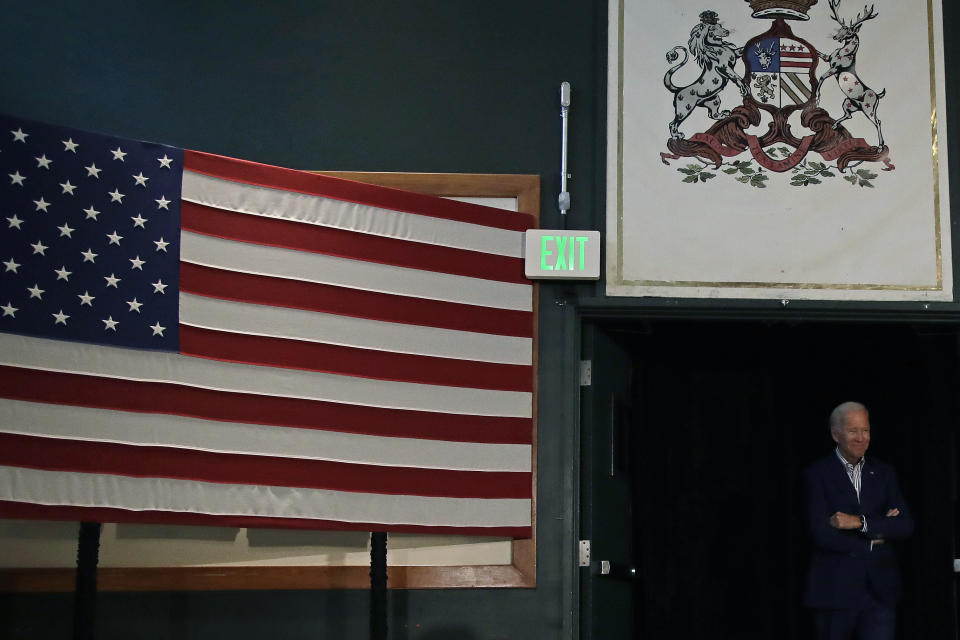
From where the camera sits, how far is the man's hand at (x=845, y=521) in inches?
201

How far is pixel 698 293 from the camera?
4781mm

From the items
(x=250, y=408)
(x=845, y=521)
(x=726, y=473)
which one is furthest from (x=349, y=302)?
(x=726, y=473)

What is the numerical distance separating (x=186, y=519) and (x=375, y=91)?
2.01 m

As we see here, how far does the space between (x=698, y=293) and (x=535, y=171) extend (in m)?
0.86

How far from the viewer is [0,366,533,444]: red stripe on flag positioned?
3633mm

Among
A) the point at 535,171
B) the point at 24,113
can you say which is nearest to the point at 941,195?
the point at 535,171

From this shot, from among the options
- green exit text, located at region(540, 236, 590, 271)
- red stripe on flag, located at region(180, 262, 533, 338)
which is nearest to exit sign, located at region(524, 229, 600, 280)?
green exit text, located at region(540, 236, 590, 271)

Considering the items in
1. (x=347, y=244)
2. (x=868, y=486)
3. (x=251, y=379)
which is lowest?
(x=868, y=486)

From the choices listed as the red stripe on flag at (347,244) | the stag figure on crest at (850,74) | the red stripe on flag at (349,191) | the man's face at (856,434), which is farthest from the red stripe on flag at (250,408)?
the stag figure on crest at (850,74)

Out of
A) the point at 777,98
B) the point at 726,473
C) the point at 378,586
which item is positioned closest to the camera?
the point at 378,586

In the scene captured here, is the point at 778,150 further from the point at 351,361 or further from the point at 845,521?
the point at 351,361

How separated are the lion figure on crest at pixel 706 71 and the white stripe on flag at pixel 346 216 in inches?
37.2

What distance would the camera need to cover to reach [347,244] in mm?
4293

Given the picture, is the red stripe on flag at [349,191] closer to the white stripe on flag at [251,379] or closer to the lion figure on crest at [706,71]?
the white stripe on flag at [251,379]
